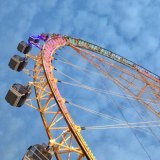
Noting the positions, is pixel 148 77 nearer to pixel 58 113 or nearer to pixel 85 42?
pixel 85 42

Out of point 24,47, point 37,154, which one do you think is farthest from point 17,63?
point 37,154

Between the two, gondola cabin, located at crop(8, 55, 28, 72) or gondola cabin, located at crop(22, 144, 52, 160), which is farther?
gondola cabin, located at crop(8, 55, 28, 72)

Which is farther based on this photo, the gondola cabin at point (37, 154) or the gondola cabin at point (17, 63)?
the gondola cabin at point (17, 63)

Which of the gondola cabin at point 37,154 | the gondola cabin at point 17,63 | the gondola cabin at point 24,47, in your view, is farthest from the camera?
the gondola cabin at point 24,47

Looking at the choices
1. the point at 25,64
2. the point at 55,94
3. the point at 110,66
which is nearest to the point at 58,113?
the point at 55,94

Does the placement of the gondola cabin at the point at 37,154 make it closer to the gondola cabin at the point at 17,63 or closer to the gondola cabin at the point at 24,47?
the gondola cabin at the point at 17,63

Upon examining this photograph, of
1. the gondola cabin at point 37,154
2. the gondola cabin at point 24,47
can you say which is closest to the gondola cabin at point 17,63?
the gondola cabin at point 24,47

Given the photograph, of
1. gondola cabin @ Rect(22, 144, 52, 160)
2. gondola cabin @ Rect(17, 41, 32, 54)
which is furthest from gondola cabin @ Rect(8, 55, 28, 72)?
gondola cabin @ Rect(22, 144, 52, 160)

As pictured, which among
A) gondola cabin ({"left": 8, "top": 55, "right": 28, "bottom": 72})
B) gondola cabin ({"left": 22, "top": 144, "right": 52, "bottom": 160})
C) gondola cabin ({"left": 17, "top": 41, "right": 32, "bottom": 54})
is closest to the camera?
gondola cabin ({"left": 22, "top": 144, "right": 52, "bottom": 160})

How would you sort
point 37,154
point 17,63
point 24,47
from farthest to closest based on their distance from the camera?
point 24,47 < point 17,63 < point 37,154

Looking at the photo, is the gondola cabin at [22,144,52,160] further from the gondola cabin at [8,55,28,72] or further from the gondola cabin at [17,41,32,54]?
the gondola cabin at [17,41,32,54]

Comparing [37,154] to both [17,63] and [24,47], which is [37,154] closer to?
[17,63]

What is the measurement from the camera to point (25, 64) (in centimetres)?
3816

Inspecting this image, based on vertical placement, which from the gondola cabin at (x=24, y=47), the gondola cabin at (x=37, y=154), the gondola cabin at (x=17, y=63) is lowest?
the gondola cabin at (x=37, y=154)
